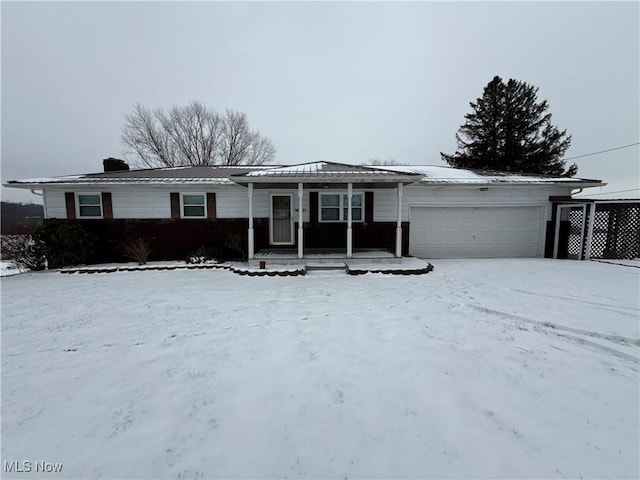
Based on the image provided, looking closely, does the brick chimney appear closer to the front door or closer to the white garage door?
the front door

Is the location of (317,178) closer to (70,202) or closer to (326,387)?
(326,387)

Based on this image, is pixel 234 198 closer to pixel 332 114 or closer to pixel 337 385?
pixel 337 385

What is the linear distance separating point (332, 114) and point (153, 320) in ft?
83.7

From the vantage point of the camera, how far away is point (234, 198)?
9898 mm

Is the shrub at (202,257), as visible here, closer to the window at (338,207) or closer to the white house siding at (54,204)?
the window at (338,207)

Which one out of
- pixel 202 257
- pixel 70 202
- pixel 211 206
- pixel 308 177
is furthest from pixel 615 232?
pixel 70 202

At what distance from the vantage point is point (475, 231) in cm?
1037

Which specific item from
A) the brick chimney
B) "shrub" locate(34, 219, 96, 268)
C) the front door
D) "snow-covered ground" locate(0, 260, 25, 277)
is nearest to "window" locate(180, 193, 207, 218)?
the front door

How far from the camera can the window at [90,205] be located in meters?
9.64

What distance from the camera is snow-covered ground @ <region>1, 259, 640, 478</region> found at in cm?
190

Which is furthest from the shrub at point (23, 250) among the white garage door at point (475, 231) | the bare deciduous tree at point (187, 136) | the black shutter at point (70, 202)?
the bare deciduous tree at point (187, 136)

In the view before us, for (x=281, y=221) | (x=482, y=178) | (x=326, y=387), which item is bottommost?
(x=326, y=387)

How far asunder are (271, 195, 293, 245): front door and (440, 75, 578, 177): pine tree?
20232 millimetres

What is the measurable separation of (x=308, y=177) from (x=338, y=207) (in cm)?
259
